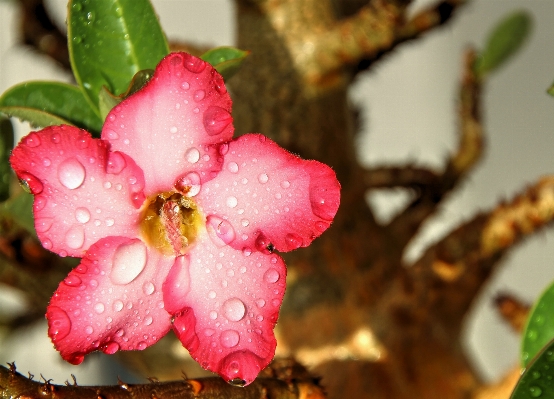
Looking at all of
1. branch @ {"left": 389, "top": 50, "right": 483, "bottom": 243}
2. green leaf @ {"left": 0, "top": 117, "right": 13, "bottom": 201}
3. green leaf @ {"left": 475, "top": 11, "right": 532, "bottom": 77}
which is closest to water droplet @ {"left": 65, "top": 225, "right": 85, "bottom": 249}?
green leaf @ {"left": 0, "top": 117, "right": 13, "bottom": 201}

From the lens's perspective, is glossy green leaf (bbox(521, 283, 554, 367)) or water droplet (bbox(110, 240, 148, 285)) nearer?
water droplet (bbox(110, 240, 148, 285))

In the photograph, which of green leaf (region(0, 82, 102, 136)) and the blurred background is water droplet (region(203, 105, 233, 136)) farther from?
the blurred background

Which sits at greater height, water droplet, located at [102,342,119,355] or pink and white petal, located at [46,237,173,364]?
pink and white petal, located at [46,237,173,364]

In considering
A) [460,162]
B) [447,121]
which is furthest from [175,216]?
[447,121]

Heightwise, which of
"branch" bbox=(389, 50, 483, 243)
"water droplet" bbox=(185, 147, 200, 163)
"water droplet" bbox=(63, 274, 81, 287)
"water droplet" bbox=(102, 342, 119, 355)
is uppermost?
"water droplet" bbox=(185, 147, 200, 163)

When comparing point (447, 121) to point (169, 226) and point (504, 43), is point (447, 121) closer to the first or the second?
point (504, 43)

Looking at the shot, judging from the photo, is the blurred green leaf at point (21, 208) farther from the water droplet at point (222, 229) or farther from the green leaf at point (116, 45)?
the water droplet at point (222, 229)
